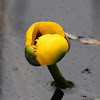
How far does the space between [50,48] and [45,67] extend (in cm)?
37

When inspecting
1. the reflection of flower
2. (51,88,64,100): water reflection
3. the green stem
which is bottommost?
(51,88,64,100): water reflection

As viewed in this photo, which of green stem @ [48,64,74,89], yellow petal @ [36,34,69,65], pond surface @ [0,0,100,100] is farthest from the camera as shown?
pond surface @ [0,0,100,100]

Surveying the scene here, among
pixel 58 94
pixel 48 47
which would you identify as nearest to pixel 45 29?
pixel 48 47

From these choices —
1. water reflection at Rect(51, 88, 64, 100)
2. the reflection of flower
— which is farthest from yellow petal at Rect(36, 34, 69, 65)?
water reflection at Rect(51, 88, 64, 100)

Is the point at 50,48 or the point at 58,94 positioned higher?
the point at 50,48

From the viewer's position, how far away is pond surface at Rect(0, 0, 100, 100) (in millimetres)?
1297

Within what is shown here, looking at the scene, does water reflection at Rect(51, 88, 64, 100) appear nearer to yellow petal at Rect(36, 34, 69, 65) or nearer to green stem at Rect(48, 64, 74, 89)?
green stem at Rect(48, 64, 74, 89)

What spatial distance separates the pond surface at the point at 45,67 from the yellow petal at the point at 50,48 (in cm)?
23

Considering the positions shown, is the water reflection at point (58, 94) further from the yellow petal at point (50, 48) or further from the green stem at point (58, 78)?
the yellow petal at point (50, 48)

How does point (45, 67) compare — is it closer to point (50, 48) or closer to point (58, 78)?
point (58, 78)

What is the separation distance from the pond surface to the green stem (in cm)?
2

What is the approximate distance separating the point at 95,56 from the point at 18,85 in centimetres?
37

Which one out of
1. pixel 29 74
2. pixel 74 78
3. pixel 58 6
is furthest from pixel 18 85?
pixel 58 6

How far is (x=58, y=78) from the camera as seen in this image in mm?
1230
